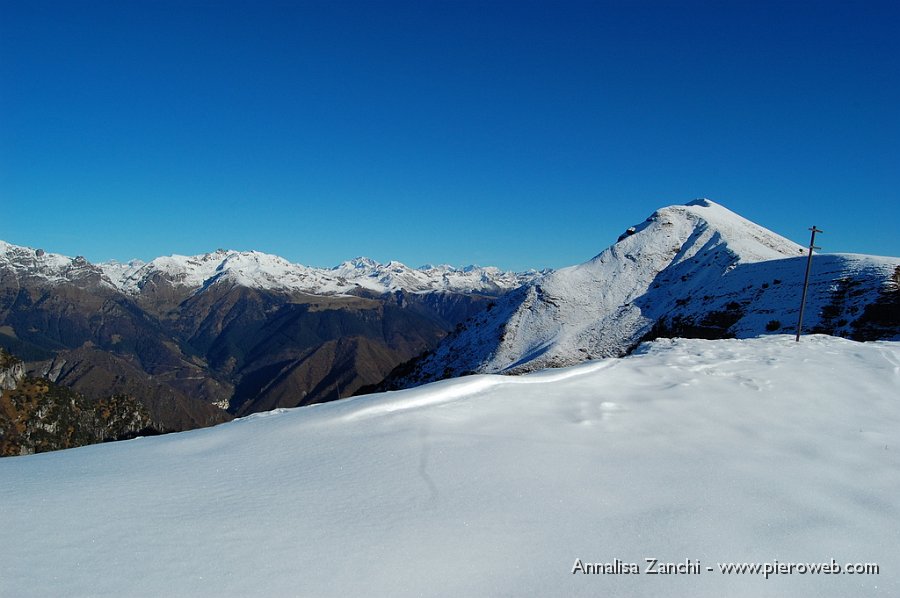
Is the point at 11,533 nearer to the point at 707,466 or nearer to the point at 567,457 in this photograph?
the point at 567,457

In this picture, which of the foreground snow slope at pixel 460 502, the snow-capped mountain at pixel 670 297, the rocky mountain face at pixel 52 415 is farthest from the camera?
the rocky mountain face at pixel 52 415

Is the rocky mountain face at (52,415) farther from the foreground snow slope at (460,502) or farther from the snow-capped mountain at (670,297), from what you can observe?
the foreground snow slope at (460,502)

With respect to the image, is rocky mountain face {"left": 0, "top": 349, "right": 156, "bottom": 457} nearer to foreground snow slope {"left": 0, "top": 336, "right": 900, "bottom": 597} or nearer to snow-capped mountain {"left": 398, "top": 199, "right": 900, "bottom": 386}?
snow-capped mountain {"left": 398, "top": 199, "right": 900, "bottom": 386}

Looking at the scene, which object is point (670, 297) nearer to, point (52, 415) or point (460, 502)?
point (460, 502)

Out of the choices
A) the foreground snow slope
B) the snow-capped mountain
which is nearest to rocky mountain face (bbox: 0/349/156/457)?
the snow-capped mountain

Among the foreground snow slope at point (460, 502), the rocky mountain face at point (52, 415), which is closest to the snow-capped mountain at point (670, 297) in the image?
the foreground snow slope at point (460, 502)

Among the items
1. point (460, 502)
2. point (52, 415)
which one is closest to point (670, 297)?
point (460, 502)
